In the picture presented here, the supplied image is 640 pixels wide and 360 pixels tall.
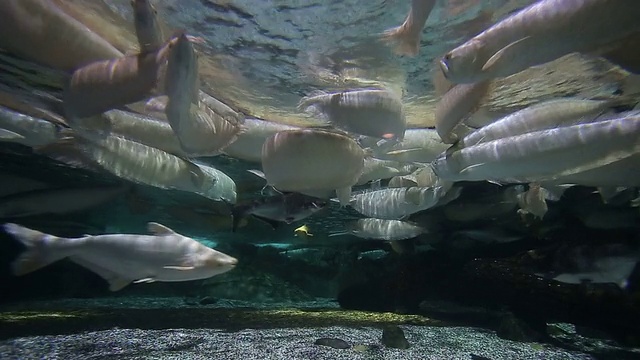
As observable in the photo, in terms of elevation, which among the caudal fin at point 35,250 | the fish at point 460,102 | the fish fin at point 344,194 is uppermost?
the fish at point 460,102

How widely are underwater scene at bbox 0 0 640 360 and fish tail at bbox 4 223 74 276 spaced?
0.03 meters

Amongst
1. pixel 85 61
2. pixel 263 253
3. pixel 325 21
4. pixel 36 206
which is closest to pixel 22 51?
pixel 85 61

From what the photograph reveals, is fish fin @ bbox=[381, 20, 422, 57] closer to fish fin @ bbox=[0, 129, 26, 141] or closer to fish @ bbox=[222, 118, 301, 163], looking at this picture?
fish @ bbox=[222, 118, 301, 163]

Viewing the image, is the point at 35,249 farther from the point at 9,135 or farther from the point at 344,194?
the point at 9,135

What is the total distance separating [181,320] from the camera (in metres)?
8.23

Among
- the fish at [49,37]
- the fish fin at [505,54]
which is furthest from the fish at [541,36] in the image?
the fish at [49,37]

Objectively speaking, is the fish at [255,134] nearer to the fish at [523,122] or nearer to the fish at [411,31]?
the fish at [411,31]

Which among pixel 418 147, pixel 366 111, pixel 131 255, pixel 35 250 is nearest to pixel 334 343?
pixel 131 255

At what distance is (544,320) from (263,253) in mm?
12486

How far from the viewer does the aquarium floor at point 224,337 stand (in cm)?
536

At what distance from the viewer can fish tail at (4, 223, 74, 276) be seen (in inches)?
169

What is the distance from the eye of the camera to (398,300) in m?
10.8

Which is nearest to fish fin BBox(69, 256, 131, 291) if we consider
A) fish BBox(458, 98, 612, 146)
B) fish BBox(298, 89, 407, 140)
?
fish BBox(298, 89, 407, 140)

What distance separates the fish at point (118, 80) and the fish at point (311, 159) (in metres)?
1.29
